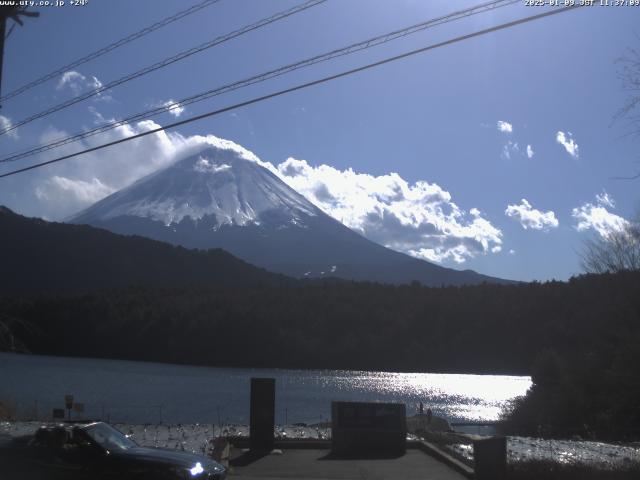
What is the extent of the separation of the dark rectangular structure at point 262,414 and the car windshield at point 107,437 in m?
5.43

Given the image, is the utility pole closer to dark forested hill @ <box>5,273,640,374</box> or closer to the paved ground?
the paved ground

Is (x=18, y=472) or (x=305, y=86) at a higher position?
(x=305, y=86)

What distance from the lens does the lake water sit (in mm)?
42094

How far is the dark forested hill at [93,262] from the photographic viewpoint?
481 ft

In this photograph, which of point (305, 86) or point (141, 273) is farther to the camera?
point (141, 273)

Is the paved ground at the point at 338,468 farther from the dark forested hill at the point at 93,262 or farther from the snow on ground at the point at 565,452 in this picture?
the dark forested hill at the point at 93,262

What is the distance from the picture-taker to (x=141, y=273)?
158750 mm

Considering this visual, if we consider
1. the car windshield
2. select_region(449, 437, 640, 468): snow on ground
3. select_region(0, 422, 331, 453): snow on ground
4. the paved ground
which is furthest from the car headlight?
select_region(449, 437, 640, 468): snow on ground

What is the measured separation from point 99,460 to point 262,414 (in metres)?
6.41

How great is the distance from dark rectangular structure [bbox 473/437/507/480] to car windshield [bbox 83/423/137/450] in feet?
18.9

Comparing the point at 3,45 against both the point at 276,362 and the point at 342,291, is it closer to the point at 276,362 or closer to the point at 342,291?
the point at 276,362

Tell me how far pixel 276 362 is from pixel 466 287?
104 ft

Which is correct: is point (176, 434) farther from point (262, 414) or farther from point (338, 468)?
point (338, 468)

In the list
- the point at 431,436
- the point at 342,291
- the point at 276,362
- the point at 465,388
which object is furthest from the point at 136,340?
the point at 431,436
